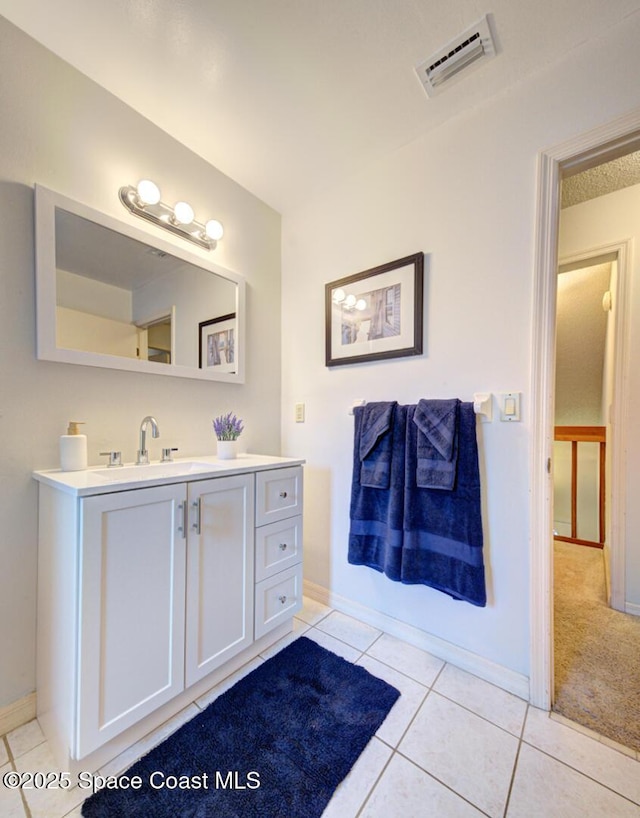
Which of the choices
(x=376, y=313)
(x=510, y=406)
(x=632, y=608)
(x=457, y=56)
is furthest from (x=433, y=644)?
(x=457, y=56)

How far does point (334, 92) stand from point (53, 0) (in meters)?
0.96

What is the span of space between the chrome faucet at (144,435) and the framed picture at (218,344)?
1.25ft

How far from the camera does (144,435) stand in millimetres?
1399

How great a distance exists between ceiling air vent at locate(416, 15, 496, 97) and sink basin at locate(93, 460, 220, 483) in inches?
68.9

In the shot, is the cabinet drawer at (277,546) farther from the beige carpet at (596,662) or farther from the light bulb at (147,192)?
the light bulb at (147,192)

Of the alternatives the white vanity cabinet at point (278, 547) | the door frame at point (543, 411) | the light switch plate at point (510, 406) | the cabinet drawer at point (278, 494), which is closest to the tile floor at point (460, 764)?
the door frame at point (543, 411)

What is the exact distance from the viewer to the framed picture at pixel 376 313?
1.51 meters

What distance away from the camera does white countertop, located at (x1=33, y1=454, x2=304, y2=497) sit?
3.04 ft

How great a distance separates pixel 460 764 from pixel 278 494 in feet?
3.48

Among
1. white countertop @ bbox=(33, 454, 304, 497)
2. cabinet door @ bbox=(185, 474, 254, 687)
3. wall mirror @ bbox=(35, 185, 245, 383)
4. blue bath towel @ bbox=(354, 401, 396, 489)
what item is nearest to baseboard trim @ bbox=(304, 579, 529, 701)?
cabinet door @ bbox=(185, 474, 254, 687)

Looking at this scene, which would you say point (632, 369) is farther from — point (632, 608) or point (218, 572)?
point (218, 572)

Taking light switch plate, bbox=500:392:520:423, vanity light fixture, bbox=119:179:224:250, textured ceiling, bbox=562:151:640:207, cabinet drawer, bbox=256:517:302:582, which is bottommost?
cabinet drawer, bbox=256:517:302:582

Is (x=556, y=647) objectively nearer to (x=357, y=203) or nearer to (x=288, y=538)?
(x=288, y=538)

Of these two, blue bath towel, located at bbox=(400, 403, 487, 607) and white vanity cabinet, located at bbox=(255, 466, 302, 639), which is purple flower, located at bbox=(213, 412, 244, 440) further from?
blue bath towel, located at bbox=(400, 403, 487, 607)
